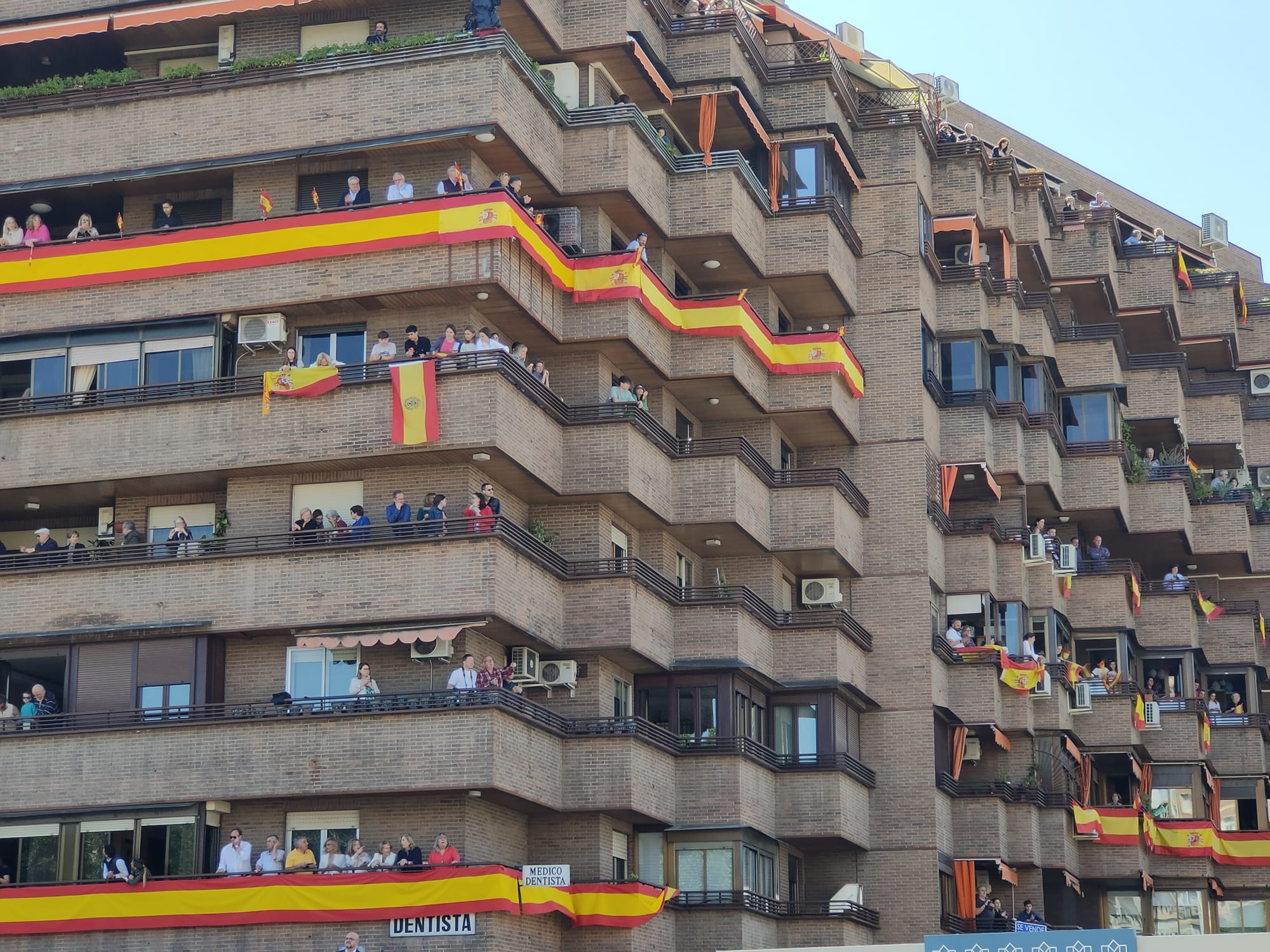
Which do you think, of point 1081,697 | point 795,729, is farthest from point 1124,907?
point 795,729

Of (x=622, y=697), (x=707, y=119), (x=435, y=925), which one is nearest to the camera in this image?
(x=435, y=925)

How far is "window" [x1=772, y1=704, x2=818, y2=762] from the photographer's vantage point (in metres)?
58.5

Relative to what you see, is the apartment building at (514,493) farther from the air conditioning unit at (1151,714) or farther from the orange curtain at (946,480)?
the air conditioning unit at (1151,714)

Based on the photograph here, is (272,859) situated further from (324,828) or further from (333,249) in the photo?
(333,249)

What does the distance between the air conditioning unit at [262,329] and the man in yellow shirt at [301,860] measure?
11.1 meters

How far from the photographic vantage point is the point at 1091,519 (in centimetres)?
7606

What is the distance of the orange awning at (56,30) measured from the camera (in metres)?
55.0

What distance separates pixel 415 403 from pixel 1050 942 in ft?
61.4

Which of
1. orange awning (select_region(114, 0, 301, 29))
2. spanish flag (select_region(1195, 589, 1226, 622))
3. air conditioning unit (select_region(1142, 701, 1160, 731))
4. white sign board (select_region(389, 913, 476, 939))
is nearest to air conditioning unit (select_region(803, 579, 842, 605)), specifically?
air conditioning unit (select_region(1142, 701, 1160, 731))

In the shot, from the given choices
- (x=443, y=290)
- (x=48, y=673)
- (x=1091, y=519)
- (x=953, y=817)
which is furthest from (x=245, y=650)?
(x=1091, y=519)

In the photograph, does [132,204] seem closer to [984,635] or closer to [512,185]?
[512,185]

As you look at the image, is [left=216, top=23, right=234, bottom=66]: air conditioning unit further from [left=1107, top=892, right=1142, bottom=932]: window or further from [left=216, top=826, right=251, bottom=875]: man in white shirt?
[left=1107, top=892, right=1142, bottom=932]: window

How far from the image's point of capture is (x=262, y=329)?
2036 inches

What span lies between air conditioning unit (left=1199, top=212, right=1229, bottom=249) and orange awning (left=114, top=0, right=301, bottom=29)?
46788 millimetres
